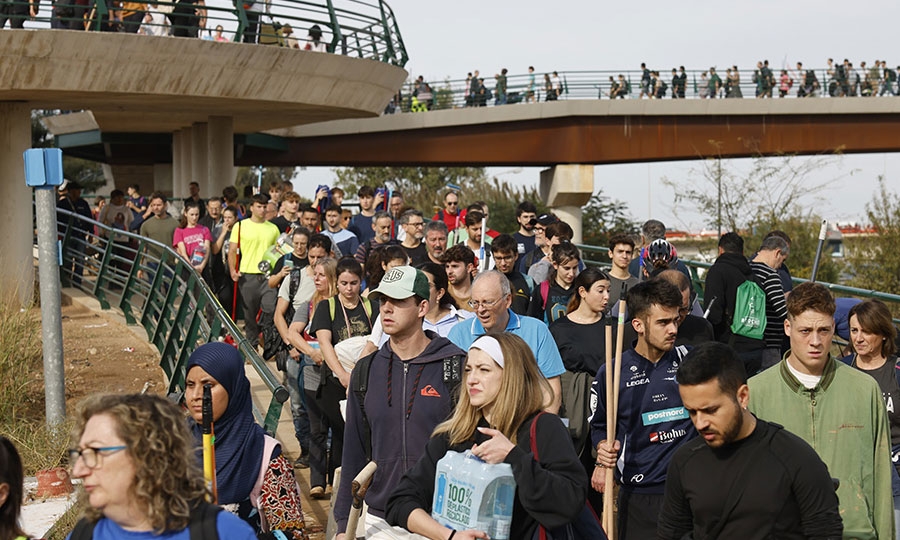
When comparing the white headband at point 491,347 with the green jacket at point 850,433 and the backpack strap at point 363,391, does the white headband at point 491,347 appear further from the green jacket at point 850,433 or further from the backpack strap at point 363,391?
the green jacket at point 850,433

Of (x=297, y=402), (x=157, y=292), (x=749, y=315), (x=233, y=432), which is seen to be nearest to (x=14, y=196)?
(x=157, y=292)

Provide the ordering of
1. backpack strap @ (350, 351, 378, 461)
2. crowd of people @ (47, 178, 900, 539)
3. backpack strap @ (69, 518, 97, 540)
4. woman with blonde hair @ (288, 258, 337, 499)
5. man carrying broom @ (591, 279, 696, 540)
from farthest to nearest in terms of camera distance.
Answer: woman with blonde hair @ (288, 258, 337, 499) → man carrying broom @ (591, 279, 696, 540) → backpack strap @ (350, 351, 378, 461) → crowd of people @ (47, 178, 900, 539) → backpack strap @ (69, 518, 97, 540)

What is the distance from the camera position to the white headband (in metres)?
4.54

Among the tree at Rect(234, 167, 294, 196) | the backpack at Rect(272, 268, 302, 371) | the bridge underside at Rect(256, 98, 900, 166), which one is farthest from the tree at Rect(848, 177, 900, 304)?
the tree at Rect(234, 167, 294, 196)

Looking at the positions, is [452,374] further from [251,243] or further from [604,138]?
[604,138]

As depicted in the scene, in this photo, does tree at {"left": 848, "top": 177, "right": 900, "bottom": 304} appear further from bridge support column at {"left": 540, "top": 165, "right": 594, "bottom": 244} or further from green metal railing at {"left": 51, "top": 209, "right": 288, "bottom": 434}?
green metal railing at {"left": 51, "top": 209, "right": 288, "bottom": 434}

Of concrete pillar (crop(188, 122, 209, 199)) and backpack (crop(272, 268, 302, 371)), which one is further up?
concrete pillar (crop(188, 122, 209, 199))

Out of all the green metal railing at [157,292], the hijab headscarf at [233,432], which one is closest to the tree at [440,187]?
the green metal railing at [157,292]

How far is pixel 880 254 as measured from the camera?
121 ft

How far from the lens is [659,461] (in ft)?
20.4

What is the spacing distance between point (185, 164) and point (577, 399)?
24626mm

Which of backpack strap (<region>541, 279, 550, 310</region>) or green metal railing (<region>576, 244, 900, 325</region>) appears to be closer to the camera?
backpack strap (<region>541, 279, 550, 310</region>)

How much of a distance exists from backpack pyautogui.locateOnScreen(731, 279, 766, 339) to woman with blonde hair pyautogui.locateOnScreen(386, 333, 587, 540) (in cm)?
565

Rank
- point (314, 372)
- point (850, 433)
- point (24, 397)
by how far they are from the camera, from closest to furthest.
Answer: point (850, 433), point (314, 372), point (24, 397)
